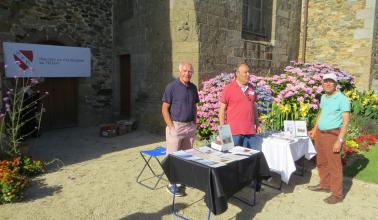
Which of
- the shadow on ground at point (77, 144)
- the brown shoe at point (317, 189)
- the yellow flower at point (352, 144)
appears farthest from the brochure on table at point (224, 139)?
the yellow flower at point (352, 144)

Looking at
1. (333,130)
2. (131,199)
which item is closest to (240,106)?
(333,130)

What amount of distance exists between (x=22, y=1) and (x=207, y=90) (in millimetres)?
5066

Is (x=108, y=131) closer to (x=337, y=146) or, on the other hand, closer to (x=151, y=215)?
(x=151, y=215)

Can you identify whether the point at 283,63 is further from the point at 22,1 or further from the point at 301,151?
the point at 22,1

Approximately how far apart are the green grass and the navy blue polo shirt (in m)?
3.16

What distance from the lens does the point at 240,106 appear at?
438cm

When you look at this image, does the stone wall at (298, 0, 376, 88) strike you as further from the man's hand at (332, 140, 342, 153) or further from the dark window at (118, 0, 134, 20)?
the man's hand at (332, 140, 342, 153)

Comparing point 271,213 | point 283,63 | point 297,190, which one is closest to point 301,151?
point 297,190

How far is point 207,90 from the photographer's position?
25.4ft

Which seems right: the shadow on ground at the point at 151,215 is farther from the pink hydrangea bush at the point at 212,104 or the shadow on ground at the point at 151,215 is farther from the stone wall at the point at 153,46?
the stone wall at the point at 153,46

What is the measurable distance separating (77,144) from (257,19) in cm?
650

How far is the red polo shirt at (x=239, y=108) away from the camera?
14.4ft

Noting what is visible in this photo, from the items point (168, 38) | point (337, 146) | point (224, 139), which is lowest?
point (337, 146)

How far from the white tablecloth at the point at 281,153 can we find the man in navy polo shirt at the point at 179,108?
1.19m
